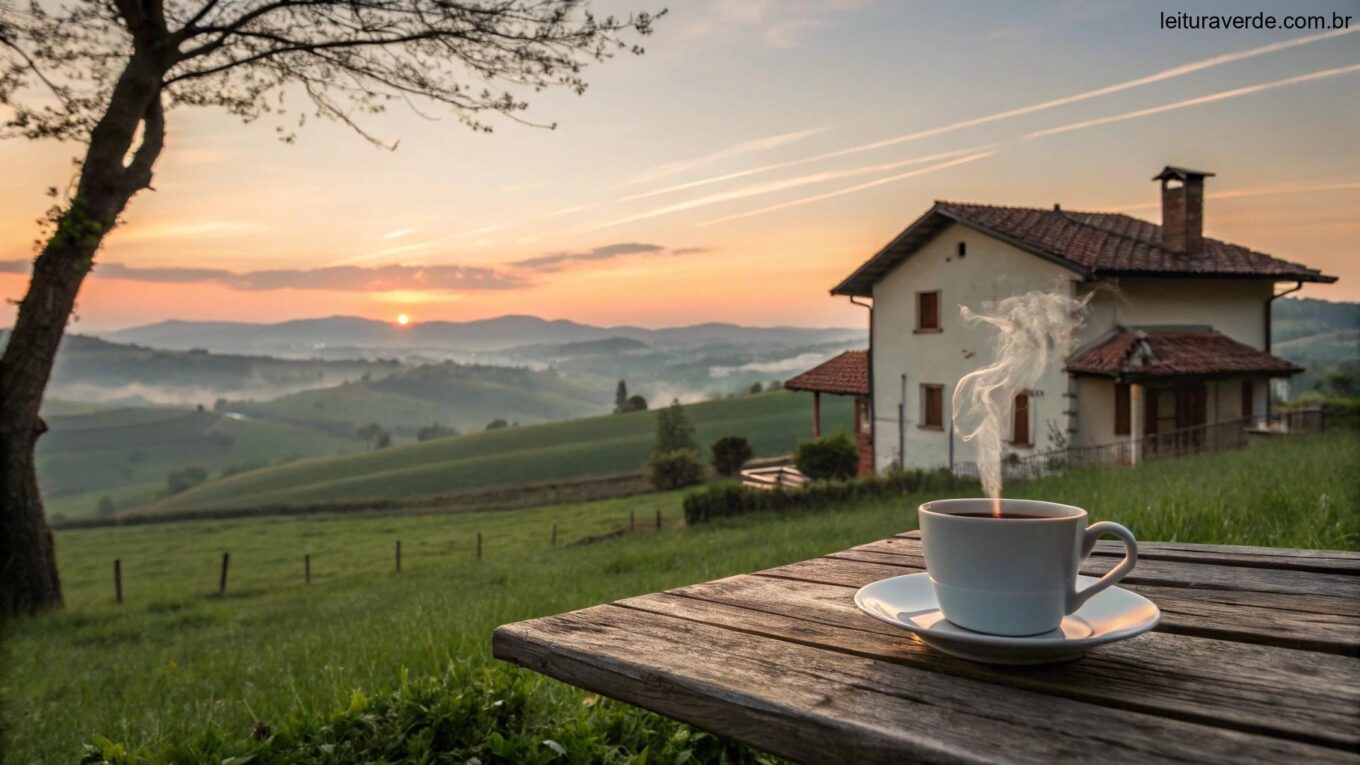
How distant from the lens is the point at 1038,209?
21.8m

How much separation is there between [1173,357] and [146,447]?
97479 mm

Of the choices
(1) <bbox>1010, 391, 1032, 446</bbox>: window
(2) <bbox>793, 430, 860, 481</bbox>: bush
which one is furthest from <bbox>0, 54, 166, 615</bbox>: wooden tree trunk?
(2) <bbox>793, 430, 860, 481</bbox>: bush

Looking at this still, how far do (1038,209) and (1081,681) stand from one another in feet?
76.5

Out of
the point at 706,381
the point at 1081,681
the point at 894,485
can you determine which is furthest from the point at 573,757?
the point at 706,381

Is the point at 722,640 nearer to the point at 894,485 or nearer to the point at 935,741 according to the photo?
the point at 935,741

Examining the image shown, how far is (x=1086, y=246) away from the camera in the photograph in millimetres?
18703

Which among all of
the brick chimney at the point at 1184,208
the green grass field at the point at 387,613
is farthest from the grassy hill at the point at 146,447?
the brick chimney at the point at 1184,208

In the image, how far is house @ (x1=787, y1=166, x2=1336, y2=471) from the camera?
1752 centimetres

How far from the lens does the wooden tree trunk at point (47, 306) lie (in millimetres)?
9328

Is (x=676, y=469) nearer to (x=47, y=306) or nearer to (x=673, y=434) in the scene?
(x=673, y=434)

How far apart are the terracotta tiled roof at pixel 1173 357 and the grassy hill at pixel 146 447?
75754mm

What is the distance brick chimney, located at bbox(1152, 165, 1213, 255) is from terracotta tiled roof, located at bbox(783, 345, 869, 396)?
8.42 metres

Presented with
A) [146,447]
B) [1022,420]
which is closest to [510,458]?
[1022,420]

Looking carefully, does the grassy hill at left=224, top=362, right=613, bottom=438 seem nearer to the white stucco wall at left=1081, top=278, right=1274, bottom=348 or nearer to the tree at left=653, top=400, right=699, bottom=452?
the tree at left=653, top=400, right=699, bottom=452
